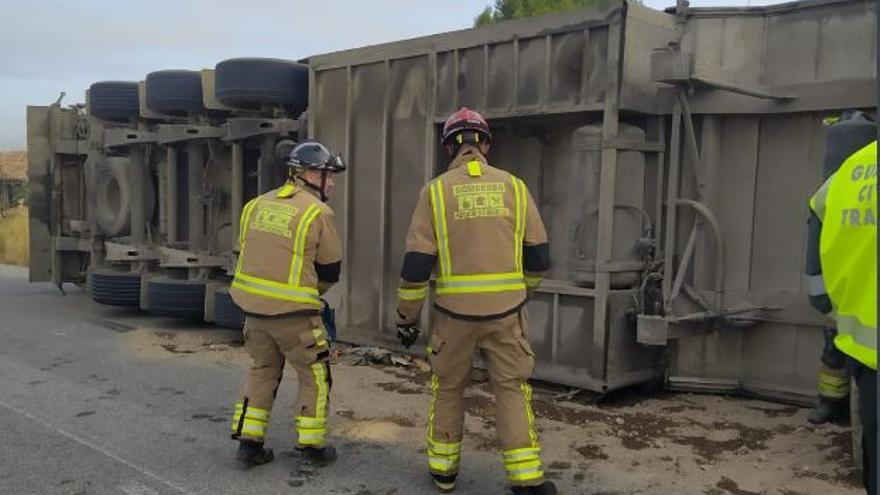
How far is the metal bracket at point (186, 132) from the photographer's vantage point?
8594 mm

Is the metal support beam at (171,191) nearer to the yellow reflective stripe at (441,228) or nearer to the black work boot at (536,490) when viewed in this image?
the yellow reflective stripe at (441,228)

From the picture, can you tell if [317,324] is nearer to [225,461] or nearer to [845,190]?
[225,461]

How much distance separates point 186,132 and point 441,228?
574 cm

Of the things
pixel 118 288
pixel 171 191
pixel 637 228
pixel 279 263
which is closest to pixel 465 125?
pixel 279 263

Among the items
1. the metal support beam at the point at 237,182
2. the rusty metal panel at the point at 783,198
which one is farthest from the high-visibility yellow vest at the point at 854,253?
the metal support beam at the point at 237,182

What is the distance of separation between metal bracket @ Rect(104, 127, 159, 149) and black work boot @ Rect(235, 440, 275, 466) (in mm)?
5780

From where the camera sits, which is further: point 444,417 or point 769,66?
point 769,66

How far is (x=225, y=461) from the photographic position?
14.5 ft

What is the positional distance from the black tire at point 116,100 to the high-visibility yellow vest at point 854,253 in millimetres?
8899

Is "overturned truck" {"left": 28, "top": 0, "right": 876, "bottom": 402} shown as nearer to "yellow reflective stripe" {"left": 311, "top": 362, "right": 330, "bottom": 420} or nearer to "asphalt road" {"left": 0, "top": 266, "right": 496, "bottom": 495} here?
"asphalt road" {"left": 0, "top": 266, "right": 496, "bottom": 495}

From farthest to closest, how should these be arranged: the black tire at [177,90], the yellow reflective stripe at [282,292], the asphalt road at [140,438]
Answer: the black tire at [177,90] → the yellow reflective stripe at [282,292] → the asphalt road at [140,438]

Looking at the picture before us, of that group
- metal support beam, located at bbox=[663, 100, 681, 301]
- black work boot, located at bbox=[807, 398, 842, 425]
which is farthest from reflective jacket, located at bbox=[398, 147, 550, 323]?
black work boot, located at bbox=[807, 398, 842, 425]

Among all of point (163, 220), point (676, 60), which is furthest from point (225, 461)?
point (163, 220)

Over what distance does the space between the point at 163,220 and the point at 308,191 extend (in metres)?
5.62
